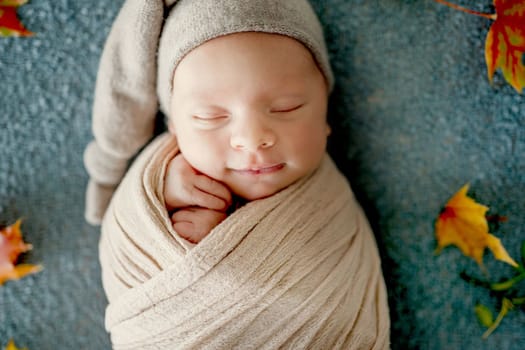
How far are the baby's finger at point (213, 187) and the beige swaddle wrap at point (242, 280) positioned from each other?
0.18 feet

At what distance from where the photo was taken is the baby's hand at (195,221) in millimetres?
905

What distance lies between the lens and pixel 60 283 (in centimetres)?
117

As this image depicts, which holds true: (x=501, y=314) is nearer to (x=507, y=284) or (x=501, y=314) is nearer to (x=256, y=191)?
(x=507, y=284)

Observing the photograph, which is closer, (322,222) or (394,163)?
(322,222)

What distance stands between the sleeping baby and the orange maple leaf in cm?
23

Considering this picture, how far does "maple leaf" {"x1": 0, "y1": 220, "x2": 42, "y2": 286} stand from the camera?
3.70 feet

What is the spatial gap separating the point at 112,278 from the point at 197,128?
1.16ft

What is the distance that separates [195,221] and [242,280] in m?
0.15

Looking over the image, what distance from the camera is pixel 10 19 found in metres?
1.10

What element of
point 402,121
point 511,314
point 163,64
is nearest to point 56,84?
point 163,64

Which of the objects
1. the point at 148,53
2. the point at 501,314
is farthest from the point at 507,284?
the point at 148,53

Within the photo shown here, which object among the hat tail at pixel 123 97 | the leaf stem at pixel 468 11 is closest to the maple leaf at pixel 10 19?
the hat tail at pixel 123 97

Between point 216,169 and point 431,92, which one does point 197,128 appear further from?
point 431,92

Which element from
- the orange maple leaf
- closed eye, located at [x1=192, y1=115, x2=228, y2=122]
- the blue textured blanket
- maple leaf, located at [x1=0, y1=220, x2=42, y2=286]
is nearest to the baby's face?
closed eye, located at [x1=192, y1=115, x2=228, y2=122]
